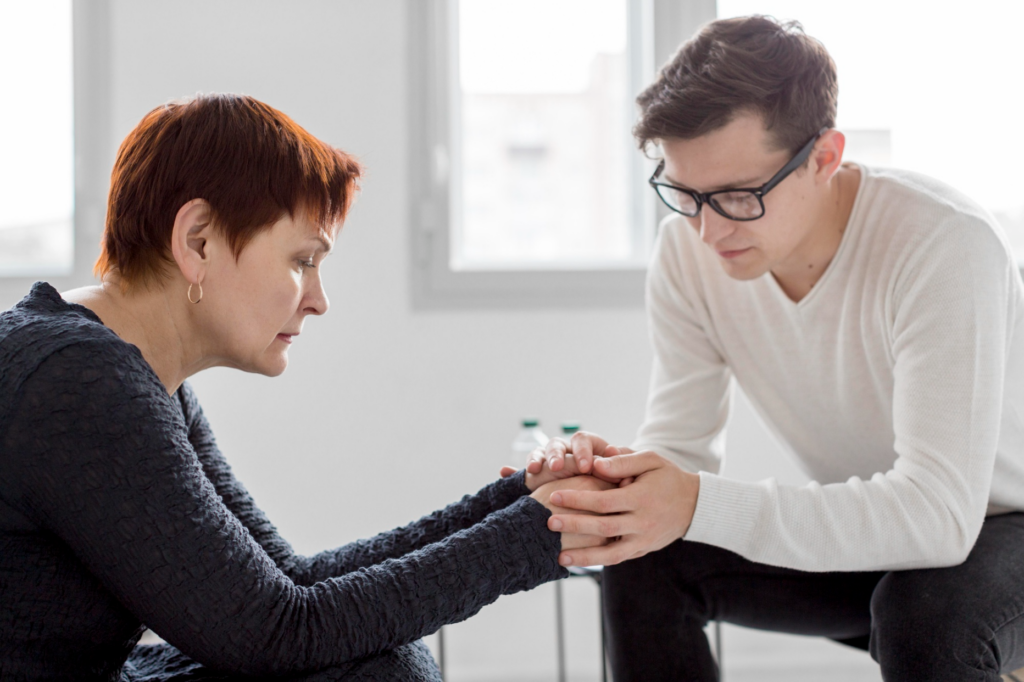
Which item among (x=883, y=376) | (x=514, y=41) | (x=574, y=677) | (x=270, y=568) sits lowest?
(x=574, y=677)

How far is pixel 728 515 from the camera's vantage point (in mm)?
1093

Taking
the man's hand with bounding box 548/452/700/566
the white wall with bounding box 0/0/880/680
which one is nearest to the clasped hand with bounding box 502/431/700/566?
the man's hand with bounding box 548/452/700/566

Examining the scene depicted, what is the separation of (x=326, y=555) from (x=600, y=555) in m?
0.41

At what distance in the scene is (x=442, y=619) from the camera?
92 centimetres

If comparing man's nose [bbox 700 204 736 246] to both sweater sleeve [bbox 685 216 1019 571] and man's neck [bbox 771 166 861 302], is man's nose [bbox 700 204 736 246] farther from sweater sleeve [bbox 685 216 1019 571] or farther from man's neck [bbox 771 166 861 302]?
sweater sleeve [bbox 685 216 1019 571]

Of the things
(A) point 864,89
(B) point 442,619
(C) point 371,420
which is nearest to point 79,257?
(C) point 371,420

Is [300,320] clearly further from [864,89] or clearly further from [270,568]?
[864,89]

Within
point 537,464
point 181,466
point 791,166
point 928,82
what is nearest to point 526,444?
point 537,464

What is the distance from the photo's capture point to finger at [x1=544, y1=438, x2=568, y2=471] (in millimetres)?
1179

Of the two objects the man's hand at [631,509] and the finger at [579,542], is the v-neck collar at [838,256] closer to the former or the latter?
the man's hand at [631,509]

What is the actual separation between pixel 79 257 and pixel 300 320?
1404 millimetres

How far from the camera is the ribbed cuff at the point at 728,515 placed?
1089 mm

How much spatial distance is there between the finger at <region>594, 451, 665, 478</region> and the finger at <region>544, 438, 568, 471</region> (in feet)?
0.22

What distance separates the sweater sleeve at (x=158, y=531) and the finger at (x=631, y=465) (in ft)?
1.16
